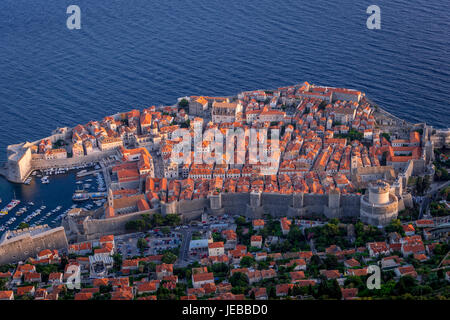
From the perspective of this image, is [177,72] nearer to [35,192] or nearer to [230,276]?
[35,192]

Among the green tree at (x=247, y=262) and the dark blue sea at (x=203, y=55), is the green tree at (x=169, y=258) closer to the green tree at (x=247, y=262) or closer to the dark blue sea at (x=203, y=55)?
the green tree at (x=247, y=262)

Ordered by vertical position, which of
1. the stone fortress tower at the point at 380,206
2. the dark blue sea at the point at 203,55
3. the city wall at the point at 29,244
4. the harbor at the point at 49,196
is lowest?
the city wall at the point at 29,244

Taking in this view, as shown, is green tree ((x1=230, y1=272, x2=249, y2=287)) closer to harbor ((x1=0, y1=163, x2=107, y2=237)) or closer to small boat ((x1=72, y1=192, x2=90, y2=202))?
harbor ((x1=0, y1=163, x2=107, y2=237))

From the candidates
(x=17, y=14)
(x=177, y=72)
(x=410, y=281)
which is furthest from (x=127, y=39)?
(x=410, y=281)

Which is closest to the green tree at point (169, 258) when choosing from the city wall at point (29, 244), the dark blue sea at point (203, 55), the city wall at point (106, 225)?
the city wall at point (106, 225)

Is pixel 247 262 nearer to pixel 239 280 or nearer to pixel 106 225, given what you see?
pixel 239 280
